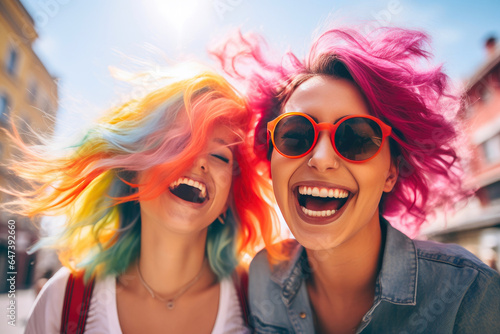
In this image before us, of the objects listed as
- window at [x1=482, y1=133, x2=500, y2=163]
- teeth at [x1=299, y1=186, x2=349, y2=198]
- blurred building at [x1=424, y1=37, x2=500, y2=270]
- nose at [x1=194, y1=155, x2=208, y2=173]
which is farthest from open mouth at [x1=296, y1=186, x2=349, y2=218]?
window at [x1=482, y1=133, x2=500, y2=163]

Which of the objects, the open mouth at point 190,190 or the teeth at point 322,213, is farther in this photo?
the open mouth at point 190,190

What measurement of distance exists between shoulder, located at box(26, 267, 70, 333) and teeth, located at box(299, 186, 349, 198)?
159cm

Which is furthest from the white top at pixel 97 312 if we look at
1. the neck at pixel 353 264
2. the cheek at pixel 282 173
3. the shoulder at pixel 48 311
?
the cheek at pixel 282 173

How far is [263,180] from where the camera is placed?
225 centimetres

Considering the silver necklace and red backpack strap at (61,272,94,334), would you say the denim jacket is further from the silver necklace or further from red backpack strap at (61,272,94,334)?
red backpack strap at (61,272,94,334)

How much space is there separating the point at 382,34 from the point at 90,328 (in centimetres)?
253

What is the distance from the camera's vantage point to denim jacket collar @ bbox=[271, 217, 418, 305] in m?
1.65

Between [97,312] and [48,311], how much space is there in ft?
0.91

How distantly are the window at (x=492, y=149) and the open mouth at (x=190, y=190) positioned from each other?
51.0ft

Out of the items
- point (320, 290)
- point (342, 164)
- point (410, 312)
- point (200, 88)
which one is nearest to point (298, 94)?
point (342, 164)

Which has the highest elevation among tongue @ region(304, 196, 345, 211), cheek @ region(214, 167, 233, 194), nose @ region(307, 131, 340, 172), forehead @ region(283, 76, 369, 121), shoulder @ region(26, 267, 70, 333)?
forehead @ region(283, 76, 369, 121)

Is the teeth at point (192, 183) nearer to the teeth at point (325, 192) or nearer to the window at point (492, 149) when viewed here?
the teeth at point (325, 192)

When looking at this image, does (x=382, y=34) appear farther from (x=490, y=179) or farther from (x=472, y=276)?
(x=490, y=179)

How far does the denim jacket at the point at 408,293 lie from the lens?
4.95 ft
